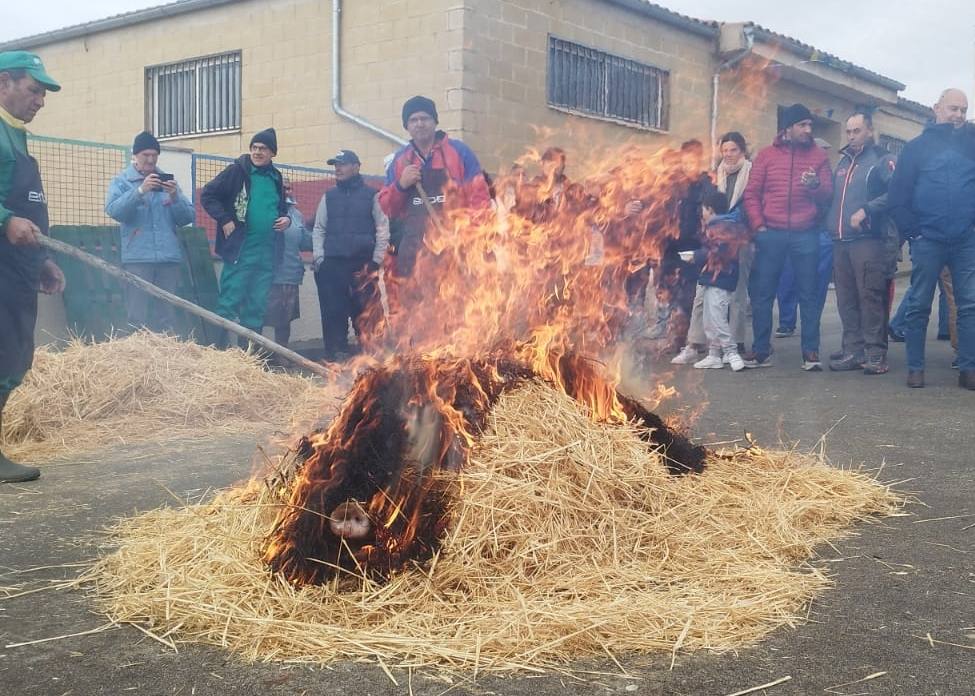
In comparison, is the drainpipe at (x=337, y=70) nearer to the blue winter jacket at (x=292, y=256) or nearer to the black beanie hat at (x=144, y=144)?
the blue winter jacket at (x=292, y=256)

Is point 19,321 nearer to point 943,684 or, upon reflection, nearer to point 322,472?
point 322,472

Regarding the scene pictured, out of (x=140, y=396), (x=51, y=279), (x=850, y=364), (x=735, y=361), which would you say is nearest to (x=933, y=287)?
(x=850, y=364)

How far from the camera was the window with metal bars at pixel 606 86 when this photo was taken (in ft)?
52.7

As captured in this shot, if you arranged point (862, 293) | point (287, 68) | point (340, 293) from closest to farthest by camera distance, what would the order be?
1. point (862, 293)
2. point (340, 293)
3. point (287, 68)

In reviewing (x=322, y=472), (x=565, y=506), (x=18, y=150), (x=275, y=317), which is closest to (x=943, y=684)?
(x=565, y=506)

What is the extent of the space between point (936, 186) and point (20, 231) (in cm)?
758

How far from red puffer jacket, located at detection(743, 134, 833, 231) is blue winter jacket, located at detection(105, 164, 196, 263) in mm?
6290

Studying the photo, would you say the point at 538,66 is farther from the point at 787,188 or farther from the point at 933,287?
the point at 933,287

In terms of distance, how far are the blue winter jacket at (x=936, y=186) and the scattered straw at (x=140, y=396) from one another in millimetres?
5658

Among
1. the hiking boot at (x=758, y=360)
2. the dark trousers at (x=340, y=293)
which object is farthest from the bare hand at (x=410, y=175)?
the hiking boot at (x=758, y=360)

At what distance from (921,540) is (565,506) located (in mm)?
1753

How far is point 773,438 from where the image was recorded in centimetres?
691

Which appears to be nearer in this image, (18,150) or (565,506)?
(565,506)

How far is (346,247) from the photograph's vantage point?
35.3 feet
